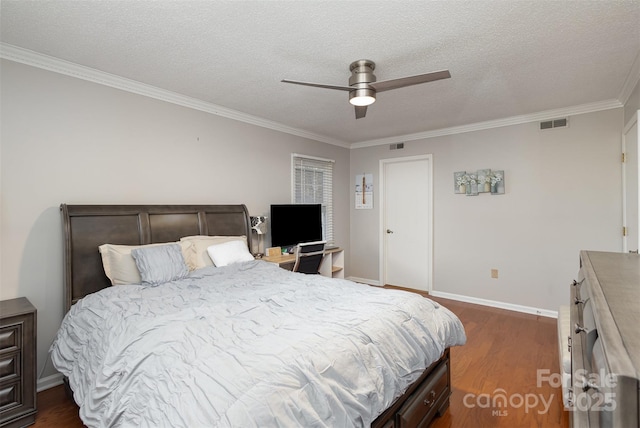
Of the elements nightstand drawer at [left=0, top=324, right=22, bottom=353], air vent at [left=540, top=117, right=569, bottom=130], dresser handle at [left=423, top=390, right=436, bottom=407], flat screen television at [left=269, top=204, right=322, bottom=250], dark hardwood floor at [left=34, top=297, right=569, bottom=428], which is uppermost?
air vent at [left=540, top=117, right=569, bottom=130]

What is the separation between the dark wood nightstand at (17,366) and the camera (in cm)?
192

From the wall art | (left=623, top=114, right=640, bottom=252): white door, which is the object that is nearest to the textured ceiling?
(left=623, top=114, right=640, bottom=252): white door

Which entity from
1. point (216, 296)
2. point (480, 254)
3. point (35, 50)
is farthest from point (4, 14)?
point (480, 254)

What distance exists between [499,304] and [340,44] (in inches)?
153

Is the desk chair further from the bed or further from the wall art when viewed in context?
the wall art

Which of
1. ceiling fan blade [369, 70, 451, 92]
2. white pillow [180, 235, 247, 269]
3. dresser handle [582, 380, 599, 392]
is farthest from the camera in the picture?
white pillow [180, 235, 247, 269]

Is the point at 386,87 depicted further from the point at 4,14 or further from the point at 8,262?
the point at 8,262

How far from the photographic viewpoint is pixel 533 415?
2.12 meters

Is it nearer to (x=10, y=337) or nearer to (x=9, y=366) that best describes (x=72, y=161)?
(x=10, y=337)

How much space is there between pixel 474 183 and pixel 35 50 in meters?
4.78

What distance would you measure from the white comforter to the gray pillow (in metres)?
0.11

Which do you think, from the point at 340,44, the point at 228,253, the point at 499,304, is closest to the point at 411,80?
the point at 340,44

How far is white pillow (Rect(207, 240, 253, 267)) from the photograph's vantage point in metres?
2.95

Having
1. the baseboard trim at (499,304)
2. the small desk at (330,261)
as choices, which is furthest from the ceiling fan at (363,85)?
the baseboard trim at (499,304)
